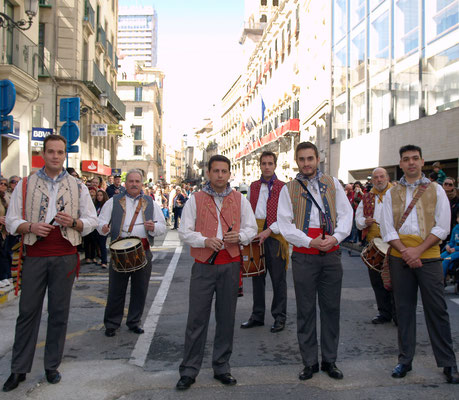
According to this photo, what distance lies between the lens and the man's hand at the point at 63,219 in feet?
13.2

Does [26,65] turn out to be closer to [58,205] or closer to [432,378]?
[58,205]

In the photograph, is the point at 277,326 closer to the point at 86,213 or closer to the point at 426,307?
the point at 426,307

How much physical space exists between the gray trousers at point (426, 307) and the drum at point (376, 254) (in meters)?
1.24

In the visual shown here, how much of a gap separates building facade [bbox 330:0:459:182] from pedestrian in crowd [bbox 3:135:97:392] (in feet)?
48.8

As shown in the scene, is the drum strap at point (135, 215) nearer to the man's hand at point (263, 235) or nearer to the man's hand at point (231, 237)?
the man's hand at point (263, 235)

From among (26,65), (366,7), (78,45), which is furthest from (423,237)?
(78,45)

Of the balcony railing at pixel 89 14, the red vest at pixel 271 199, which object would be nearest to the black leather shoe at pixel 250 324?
the red vest at pixel 271 199

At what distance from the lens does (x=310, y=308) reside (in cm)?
431

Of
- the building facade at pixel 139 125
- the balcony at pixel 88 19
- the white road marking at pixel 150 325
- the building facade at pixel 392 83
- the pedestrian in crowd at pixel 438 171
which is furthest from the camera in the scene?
the building facade at pixel 139 125

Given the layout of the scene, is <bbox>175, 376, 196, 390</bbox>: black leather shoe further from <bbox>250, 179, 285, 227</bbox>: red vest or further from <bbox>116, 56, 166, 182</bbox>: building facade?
<bbox>116, 56, 166, 182</bbox>: building facade


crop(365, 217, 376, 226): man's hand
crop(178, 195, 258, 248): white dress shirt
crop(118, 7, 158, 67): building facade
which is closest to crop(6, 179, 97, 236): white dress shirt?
crop(178, 195, 258, 248): white dress shirt

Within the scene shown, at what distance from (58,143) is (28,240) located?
0.88 meters

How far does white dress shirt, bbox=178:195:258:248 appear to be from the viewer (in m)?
4.15

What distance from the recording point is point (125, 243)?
215 inches
